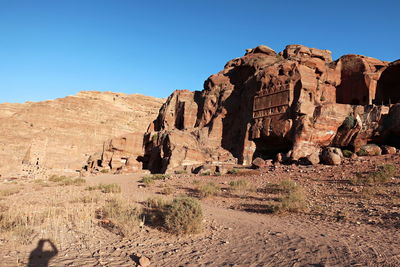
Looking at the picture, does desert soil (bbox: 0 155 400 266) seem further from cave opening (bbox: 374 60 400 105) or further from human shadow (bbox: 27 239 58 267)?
cave opening (bbox: 374 60 400 105)

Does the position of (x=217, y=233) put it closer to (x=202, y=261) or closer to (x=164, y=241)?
(x=164, y=241)

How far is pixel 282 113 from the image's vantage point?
2373cm

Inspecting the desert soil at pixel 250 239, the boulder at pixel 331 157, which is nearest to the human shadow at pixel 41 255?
the desert soil at pixel 250 239

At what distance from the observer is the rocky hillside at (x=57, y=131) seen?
118 feet

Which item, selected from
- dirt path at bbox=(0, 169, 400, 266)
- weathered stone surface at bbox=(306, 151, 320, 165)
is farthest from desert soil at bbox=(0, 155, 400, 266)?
weathered stone surface at bbox=(306, 151, 320, 165)

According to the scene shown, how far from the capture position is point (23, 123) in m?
45.1

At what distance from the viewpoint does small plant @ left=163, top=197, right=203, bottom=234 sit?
577cm

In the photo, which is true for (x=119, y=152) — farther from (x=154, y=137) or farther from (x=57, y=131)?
(x=57, y=131)

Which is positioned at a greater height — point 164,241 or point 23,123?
point 23,123

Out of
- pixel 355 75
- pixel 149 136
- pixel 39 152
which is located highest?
pixel 355 75

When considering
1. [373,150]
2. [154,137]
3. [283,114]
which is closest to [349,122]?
[373,150]

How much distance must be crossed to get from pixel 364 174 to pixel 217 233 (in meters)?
9.40

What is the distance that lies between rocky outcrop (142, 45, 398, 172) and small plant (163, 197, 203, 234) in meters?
12.2

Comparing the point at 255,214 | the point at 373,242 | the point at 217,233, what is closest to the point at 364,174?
the point at 255,214
